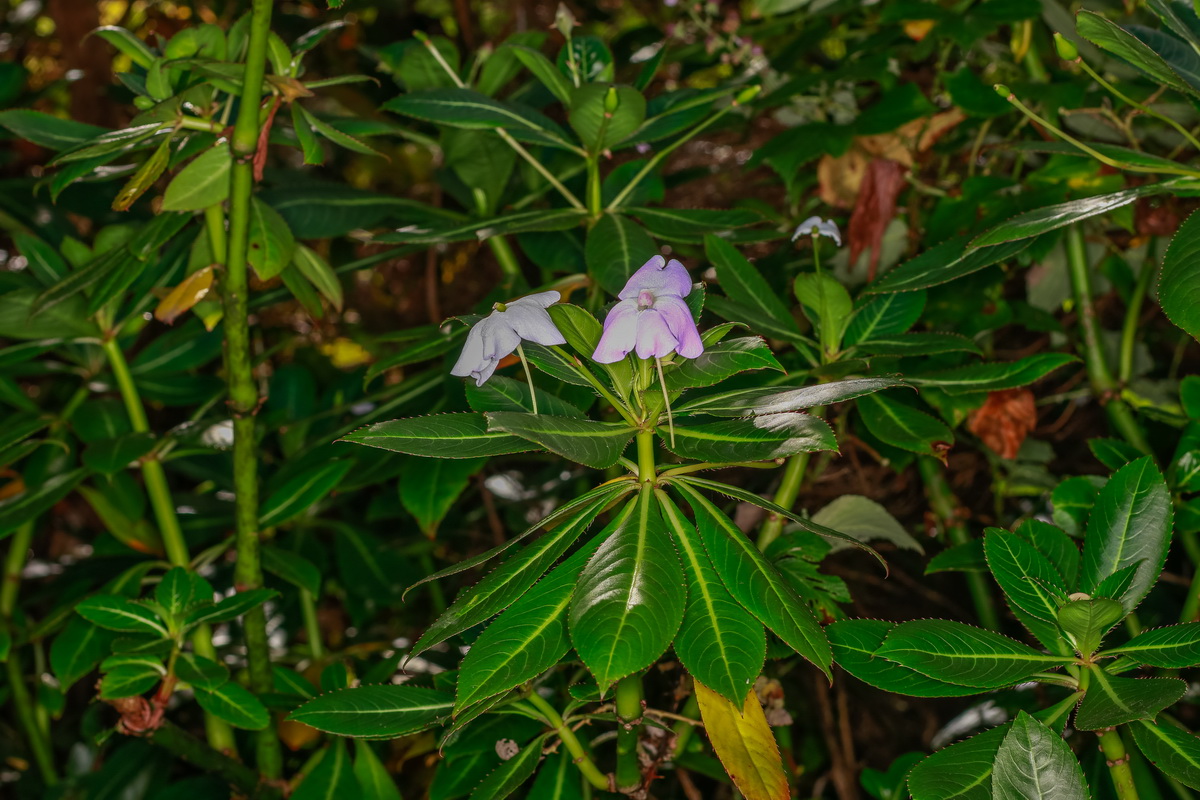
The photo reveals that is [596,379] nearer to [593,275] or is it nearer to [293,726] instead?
[593,275]

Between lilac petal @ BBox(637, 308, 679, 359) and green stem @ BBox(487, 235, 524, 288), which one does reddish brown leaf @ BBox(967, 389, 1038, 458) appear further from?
lilac petal @ BBox(637, 308, 679, 359)

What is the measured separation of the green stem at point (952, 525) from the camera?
4.38ft

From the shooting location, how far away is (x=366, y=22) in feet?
7.75

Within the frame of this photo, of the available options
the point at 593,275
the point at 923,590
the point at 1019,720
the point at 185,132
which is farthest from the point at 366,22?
the point at 1019,720

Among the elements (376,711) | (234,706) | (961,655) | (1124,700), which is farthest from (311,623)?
(1124,700)

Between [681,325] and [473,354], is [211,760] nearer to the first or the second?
[473,354]

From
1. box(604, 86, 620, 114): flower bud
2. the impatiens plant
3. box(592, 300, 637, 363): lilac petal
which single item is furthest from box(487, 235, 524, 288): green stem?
box(592, 300, 637, 363): lilac petal

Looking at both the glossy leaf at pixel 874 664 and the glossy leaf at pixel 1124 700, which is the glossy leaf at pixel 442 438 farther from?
the glossy leaf at pixel 1124 700

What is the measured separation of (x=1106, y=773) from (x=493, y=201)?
1.06m

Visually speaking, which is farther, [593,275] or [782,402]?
[593,275]

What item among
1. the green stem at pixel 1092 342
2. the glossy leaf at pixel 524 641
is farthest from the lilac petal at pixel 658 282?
the green stem at pixel 1092 342

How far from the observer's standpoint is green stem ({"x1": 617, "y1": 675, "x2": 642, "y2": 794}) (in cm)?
80

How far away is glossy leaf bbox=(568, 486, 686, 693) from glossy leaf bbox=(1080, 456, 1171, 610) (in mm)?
406

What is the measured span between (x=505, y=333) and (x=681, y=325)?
139 millimetres
